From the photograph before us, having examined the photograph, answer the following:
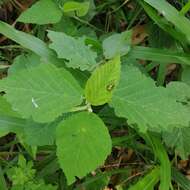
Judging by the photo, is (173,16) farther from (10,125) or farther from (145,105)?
(10,125)

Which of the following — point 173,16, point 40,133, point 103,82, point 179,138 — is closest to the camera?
point 103,82

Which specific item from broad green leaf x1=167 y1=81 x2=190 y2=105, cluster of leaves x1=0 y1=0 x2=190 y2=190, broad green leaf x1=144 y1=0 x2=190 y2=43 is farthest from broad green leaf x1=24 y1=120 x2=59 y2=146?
broad green leaf x1=144 y1=0 x2=190 y2=43

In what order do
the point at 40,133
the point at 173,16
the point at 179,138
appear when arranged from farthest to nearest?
the point at 173,16 → the point at 179,138 → the point at 40,133

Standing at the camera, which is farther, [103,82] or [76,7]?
[76,7]

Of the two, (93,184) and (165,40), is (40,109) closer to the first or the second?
(93,184)

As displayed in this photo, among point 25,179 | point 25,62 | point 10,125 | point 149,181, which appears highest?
point 25,62

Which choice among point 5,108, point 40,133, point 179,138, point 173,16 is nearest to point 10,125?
point 5,108

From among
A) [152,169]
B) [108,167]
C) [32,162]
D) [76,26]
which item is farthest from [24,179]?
[76,26]
